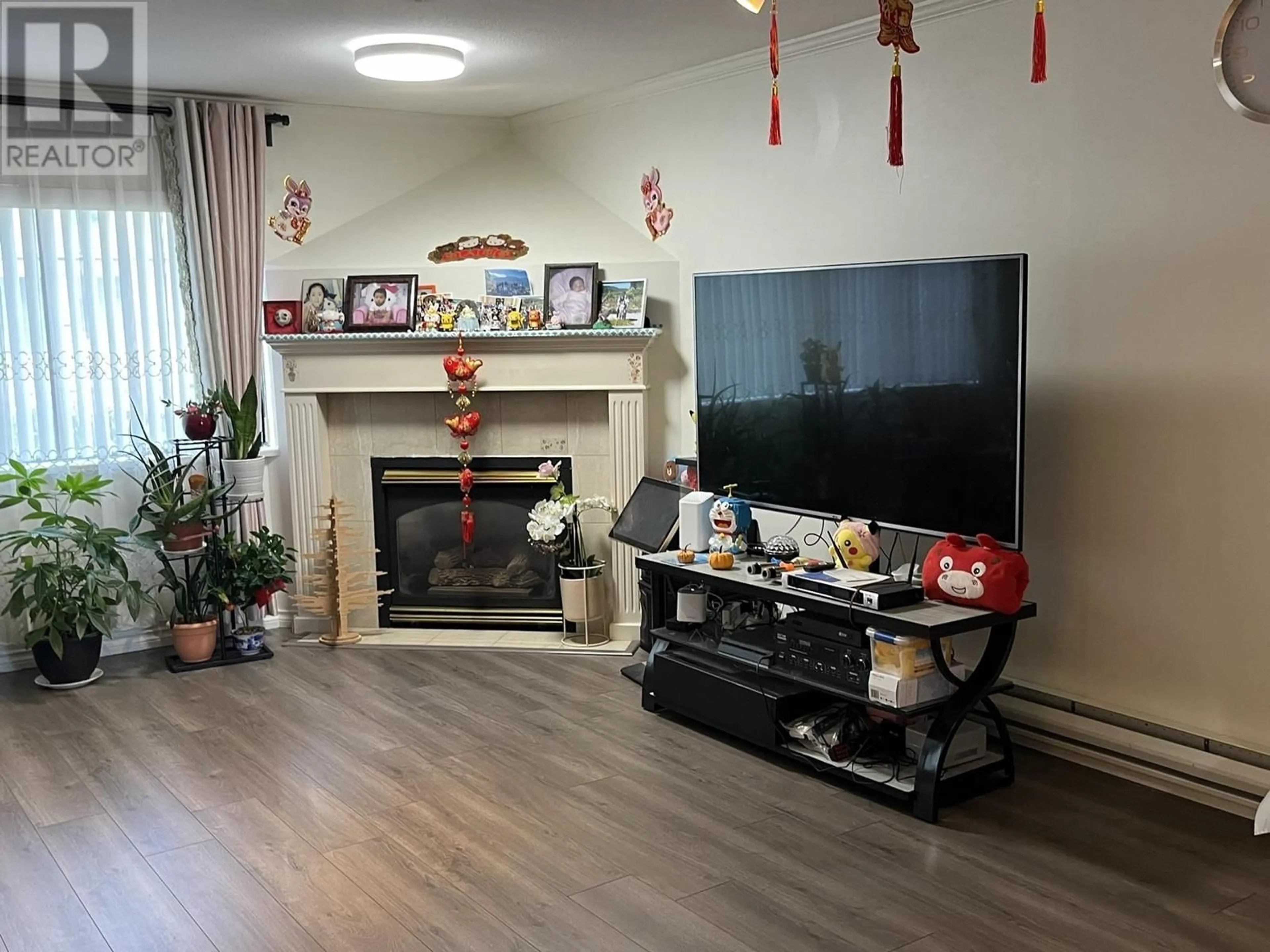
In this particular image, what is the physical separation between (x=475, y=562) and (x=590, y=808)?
2.22m

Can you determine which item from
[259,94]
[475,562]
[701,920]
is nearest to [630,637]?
[475,562]

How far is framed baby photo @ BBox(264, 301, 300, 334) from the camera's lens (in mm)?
5117

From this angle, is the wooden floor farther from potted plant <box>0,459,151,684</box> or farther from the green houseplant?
the green houseplant

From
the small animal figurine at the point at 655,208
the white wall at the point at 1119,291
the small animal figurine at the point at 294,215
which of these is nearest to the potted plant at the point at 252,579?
the small animal figurine at the point at 294,215

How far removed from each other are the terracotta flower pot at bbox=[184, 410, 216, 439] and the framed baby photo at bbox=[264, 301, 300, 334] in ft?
1.64

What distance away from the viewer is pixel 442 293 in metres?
5.12

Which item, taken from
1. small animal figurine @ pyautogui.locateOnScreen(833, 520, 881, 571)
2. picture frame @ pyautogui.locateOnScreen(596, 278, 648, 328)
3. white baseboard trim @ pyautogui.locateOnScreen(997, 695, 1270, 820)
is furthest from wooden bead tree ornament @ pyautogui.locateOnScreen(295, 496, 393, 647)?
white baseboard trim @ pyautogui.locateOnScreen(997, 695, 1270, 820)

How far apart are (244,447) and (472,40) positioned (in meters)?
1.98

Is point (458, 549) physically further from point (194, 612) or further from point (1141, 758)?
point (1141, 758)

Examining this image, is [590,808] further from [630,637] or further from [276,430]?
[276,430]

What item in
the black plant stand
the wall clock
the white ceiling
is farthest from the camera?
the black plant stand

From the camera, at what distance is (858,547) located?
353cm

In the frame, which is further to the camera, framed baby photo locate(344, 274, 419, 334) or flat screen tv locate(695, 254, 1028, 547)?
framed baby photo locate(344, 274, 419, 334)

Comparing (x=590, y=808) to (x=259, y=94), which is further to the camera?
(x=259, y=94)
